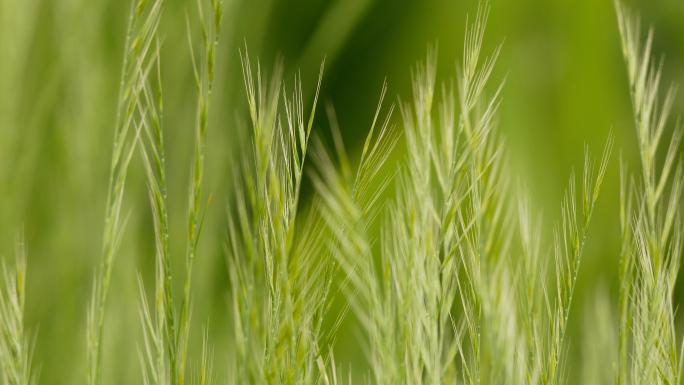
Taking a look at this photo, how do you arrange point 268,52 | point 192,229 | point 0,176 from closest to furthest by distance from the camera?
point 192,229 → point 0,176 → point 268,52

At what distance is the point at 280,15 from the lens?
669 millimetres

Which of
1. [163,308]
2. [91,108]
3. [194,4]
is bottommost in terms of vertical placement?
[163,308]

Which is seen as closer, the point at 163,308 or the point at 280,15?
the point at 163,308

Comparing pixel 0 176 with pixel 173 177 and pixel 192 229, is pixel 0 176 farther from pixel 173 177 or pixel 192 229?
pixel 192 229

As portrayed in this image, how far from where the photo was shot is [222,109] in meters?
0.57

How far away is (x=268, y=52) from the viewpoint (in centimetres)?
64

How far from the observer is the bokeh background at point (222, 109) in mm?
505

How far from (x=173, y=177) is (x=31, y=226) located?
0.45 feet

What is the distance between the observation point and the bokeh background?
1.66ft

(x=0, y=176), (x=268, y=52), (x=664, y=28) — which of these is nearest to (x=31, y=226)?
(x=0, y=176)

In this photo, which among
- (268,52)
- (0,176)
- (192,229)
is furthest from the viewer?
(268,52)

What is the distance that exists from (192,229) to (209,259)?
33 centimetres

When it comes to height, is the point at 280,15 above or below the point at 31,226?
above

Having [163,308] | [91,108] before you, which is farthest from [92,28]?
[163,308]
